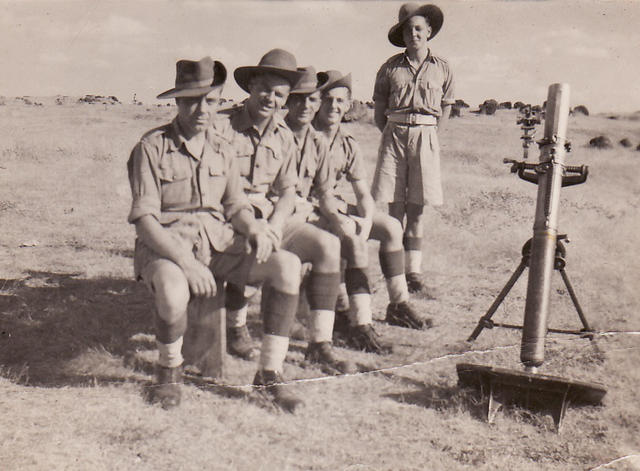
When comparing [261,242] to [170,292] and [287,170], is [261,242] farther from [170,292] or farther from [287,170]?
[287,170]

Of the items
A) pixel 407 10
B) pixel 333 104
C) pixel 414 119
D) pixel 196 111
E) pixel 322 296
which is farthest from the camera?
pixel 414 119

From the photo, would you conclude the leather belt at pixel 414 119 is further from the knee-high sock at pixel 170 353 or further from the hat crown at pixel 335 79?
the knee-high sock at pixel 170 353

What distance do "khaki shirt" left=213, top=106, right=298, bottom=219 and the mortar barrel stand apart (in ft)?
5.28

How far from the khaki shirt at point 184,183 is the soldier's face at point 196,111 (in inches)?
2.4

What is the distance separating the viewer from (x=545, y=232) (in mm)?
4164

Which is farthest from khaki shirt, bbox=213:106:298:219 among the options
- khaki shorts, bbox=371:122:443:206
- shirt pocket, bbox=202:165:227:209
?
khaki shorts, bbox=371:122:443:206

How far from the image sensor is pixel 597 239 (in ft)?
→ 28.3

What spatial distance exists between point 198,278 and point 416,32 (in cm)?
345

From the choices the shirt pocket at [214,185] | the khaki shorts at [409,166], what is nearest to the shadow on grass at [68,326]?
the shirt pocket at [214,185]

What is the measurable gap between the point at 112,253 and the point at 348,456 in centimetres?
458

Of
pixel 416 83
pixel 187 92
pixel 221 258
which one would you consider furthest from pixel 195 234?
pixel 416 83

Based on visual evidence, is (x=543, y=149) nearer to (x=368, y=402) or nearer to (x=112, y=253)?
(x=368, y=402)

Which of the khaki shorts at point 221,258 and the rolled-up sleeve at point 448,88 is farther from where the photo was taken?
the rolled-up sleeve at point 448,88

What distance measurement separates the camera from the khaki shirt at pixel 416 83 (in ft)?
19.9
